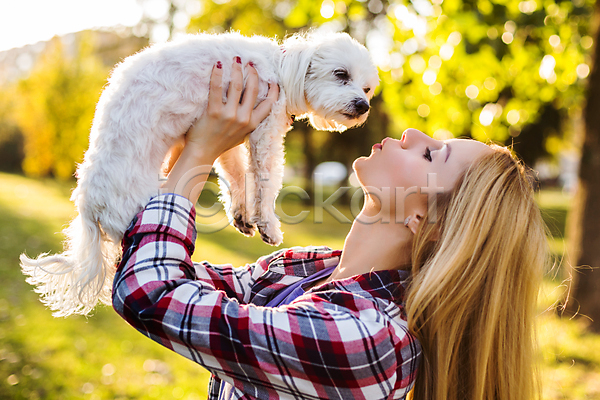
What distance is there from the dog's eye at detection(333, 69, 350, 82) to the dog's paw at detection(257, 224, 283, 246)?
90 centimetres

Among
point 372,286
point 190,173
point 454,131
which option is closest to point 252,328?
point 372,286

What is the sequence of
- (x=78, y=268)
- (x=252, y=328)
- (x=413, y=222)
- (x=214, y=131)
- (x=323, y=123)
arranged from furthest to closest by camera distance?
(x=323, y=123) → (x=413, y=222) → (x=214, y=131) → (x=78, y=268) → (x=252, y=328)

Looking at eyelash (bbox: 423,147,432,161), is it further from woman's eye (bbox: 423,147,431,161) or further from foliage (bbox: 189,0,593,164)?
foliage (bbox: 189,0,593,164)

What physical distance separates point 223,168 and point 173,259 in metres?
0.92

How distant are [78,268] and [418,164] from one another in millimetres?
1378

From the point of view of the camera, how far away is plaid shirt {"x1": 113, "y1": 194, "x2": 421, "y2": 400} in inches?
48.8

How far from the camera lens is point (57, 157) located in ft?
56.4

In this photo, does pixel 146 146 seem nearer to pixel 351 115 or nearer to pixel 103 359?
pixel 351 115

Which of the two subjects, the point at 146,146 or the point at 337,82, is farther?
the point at 337,82

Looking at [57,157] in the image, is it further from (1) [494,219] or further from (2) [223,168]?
(1) [494,219]

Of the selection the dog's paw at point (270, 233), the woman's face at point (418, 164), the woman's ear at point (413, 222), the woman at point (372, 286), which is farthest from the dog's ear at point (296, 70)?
the woman's ear at point (413, 222)

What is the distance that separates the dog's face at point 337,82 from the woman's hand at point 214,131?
0.51 metres

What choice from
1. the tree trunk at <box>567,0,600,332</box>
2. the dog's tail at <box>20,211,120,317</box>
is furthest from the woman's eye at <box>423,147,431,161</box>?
the tree trunk at <box>567,0,600,332</box>

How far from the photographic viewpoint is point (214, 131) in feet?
5.40
